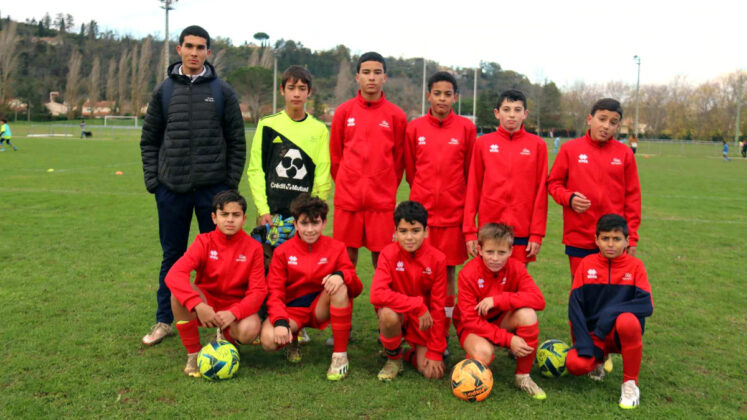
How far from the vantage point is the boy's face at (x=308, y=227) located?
4.12 m

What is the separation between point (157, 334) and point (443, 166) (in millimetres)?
2646

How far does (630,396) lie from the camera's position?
3.57 meters

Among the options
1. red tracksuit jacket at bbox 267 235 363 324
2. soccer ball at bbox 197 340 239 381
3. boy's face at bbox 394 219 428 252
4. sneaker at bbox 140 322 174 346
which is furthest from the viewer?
sneaker at bbox 140 322 174 346

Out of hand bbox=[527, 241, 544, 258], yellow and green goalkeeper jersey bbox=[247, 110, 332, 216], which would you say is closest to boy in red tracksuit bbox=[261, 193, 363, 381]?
yellow and green goalkeeper jersey bbox=[247, 110, 332, 216]

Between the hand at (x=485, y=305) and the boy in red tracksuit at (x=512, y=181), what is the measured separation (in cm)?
53

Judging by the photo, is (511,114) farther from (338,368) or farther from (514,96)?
(338,368)

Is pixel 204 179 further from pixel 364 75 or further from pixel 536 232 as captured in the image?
pixel 536 232

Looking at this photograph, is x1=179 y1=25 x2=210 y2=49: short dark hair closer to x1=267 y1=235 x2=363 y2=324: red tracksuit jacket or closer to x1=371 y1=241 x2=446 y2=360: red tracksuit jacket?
x1=267 y1=235 x2=363 y2=324: red tracksuit jacket

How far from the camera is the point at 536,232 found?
4.27 m

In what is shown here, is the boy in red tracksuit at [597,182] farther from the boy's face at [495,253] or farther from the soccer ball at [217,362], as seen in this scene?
the soccer ball at [217,362]

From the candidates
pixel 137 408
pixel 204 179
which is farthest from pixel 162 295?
pixel 137 408

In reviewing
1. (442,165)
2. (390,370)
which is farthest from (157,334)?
(442,165)

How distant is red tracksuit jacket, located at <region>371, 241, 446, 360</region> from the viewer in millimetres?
3963

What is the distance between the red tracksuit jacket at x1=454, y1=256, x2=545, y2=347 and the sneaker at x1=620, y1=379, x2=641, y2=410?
0.71m
